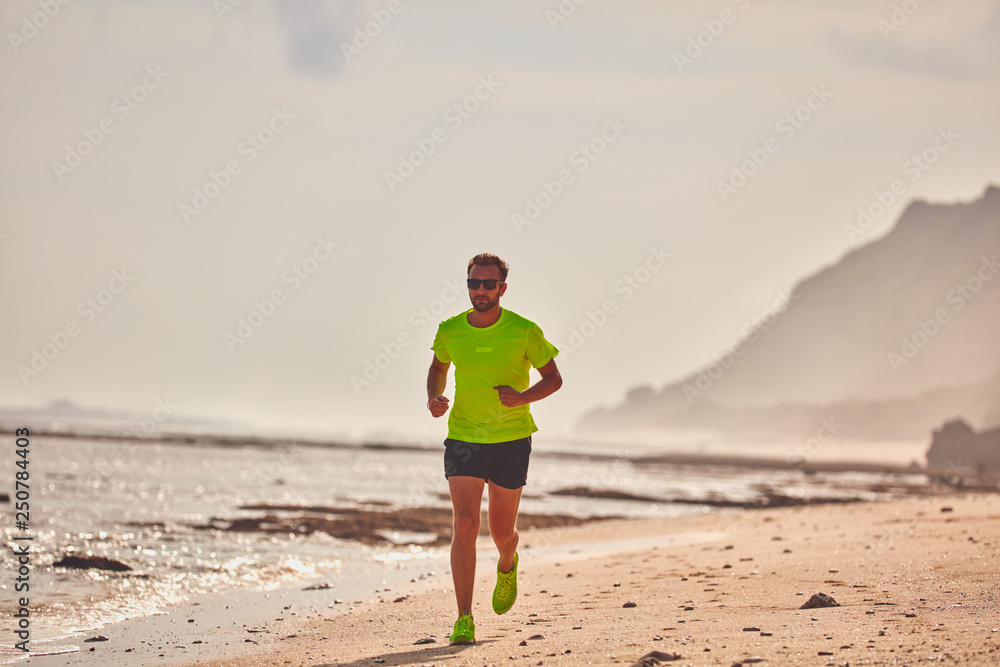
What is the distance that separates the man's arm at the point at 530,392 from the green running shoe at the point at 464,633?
1511 mm

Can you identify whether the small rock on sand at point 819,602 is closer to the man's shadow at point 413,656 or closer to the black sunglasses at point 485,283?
the man's shadow at point 413,656

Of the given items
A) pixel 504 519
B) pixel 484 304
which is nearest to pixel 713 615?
pixel 504 519

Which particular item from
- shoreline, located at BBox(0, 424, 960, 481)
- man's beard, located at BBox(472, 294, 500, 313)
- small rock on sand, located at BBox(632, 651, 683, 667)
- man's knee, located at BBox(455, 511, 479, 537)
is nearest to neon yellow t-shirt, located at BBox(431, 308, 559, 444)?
man's beard, located at BBox(472, 294, 500, 313)

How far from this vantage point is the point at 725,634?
5.65 metres

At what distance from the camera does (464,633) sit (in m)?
6.11

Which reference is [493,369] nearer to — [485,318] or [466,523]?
[485,318]

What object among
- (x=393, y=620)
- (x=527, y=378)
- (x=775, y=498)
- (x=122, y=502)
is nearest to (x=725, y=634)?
(x=527, y=378)

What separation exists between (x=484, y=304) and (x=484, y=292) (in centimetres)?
9

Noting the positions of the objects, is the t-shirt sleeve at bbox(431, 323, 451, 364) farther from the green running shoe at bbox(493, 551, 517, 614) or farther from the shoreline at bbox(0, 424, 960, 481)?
the shoreline at bbox(0, 424, 960, 481)

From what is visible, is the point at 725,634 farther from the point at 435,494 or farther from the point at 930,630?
the point at 435,494

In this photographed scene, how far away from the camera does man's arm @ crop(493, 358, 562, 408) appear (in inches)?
242

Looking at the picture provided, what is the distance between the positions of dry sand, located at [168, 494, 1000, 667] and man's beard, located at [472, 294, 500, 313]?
2.26 metres

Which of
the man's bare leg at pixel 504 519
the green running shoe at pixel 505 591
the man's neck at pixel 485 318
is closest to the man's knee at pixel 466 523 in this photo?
the man's bare leg at pixel 504 519

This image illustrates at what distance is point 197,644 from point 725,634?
392cm
